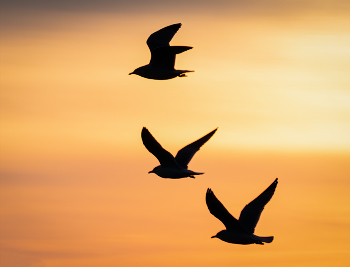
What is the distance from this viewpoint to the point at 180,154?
3475cm

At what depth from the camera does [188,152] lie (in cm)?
3491

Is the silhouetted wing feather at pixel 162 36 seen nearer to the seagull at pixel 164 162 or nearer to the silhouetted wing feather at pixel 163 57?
the silhouetted wing feather at pixel 163 57

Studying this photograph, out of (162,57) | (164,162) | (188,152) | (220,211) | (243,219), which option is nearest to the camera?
(220,211)

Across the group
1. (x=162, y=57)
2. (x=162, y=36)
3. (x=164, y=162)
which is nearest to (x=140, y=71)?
(x=162, y=57)

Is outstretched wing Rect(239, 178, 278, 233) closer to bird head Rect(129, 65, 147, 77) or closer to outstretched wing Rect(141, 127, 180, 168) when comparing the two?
outstretched wing Rect(141, 127, 180, 168)

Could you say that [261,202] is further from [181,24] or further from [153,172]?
[181,24]

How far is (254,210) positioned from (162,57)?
8219 mm

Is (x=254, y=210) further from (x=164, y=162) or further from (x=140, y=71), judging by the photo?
(x=140, y=71)

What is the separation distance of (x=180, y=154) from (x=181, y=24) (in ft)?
21.2

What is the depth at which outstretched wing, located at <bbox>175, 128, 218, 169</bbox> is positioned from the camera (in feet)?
113

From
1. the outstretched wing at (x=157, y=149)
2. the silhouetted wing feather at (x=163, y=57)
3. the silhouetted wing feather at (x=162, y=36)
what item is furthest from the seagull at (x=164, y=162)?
the silhouetted wing feather at (x=162, y=36)

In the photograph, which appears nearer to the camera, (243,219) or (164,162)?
(243,219)

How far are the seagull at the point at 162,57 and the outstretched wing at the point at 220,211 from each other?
7163 mm

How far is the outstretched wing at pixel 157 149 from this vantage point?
29984 mm
